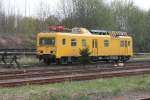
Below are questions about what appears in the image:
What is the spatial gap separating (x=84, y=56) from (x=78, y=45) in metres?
1.37

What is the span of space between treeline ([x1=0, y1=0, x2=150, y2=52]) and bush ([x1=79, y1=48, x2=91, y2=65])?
2661 centimetres

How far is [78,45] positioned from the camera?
37.3 m

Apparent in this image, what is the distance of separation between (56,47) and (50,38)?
43.9 inches

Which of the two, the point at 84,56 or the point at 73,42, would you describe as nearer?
the point at 84,56

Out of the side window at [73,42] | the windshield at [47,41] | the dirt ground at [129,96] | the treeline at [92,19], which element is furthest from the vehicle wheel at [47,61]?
the treeline at [92,19]

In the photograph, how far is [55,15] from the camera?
222 feet

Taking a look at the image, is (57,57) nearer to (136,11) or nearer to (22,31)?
(22,31)

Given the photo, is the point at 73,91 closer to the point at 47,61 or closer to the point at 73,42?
the point at 47,61

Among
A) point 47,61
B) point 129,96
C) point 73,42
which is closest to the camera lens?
point 129,96

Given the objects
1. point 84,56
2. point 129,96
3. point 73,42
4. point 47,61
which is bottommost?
point 129,96

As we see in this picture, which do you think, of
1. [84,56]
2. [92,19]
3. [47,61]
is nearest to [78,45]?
[84,56]

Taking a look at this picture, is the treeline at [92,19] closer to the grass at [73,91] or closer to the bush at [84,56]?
the bush at [84,56]

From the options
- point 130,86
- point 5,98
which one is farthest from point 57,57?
point 5,98

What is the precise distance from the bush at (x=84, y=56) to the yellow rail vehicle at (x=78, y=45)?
0.60m
